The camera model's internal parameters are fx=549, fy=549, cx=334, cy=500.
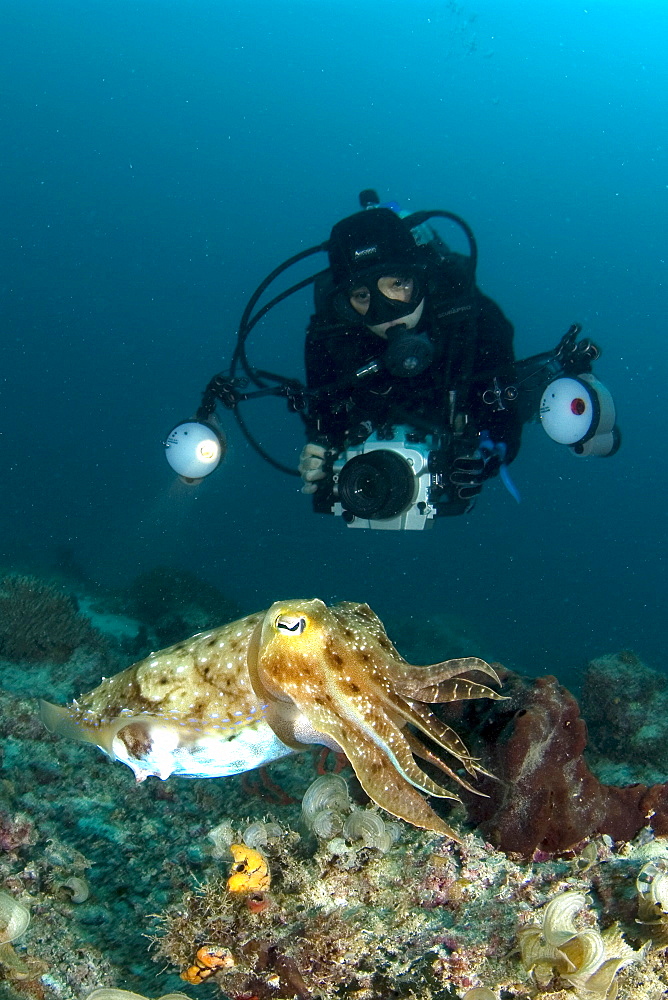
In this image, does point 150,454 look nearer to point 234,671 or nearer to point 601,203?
point 234,671

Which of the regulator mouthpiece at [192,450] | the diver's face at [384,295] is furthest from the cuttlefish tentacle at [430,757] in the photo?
the diver's face at [384,295]

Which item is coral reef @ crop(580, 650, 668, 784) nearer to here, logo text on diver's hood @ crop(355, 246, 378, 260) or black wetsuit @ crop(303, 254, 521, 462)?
black wetsuit @ crop(303, 254, 521, 462)

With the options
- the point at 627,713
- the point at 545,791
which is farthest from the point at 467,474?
the point at 545,791

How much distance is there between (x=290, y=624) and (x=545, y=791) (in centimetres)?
135

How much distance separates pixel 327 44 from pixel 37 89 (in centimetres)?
6867

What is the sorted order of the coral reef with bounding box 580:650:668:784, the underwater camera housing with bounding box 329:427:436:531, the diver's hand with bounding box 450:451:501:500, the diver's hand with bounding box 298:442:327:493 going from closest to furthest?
the coral reef with bounding box 580:650:668:784 → the underwater camera housing with bounding box 329:427:436:531 → the diver's hand with bounding box 450:451:501:500 → the diver's hand with bounding box 298:442:327:493

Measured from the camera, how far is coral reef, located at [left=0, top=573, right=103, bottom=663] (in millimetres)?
6820

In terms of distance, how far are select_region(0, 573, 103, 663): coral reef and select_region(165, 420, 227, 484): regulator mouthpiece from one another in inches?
118

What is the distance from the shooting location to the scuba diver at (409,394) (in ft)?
18.6

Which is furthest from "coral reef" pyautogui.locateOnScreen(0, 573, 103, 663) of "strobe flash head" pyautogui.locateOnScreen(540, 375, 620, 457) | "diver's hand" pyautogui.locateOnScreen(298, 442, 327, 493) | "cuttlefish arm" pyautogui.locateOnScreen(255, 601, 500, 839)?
"strobe flash head" pyautogui.locateOnScreen(540, 375, 620, 457)

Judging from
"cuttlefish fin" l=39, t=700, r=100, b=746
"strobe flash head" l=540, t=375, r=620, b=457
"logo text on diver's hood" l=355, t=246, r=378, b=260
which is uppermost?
"logo text on diver's hood" l=355, t=246, r=378, b=260

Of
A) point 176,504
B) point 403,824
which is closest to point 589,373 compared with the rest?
point 403,824

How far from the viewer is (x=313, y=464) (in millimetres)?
6152

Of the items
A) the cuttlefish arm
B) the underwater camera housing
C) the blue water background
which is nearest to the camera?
the cuttlefish arm
